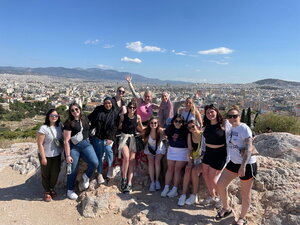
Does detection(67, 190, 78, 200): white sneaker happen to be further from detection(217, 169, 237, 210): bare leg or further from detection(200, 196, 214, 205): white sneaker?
detection(217, 169, 237, 210): bare leg

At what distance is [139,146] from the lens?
4.60 metres

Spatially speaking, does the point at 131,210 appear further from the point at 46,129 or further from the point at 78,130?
the point at 46,129

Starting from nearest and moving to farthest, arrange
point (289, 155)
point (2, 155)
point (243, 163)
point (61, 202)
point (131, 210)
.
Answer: point (243, 163) → point (131, 210) → point (61, 202) → point (289, 155) → point (2, 155)

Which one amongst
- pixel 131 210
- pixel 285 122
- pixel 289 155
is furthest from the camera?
pixel 285 122

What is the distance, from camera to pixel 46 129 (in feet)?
13.7

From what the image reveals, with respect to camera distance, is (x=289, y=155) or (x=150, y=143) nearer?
(x=150, y=143)

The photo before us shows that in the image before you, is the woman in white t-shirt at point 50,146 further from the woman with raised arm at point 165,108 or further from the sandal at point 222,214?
the sandal at point 222,214

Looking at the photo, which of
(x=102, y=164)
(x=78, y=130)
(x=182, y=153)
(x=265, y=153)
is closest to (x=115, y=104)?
(x=78, y=130)

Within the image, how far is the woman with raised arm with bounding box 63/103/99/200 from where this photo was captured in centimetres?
418

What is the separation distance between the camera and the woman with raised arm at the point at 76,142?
4180 mm

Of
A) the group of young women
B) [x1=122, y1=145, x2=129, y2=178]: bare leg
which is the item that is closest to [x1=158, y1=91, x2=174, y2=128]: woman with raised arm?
the group of young women

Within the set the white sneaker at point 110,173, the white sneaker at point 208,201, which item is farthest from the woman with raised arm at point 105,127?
the white sneaker at point 208,201

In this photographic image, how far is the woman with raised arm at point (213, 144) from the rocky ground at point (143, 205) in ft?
2.61

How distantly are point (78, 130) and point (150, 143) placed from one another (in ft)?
4.47
